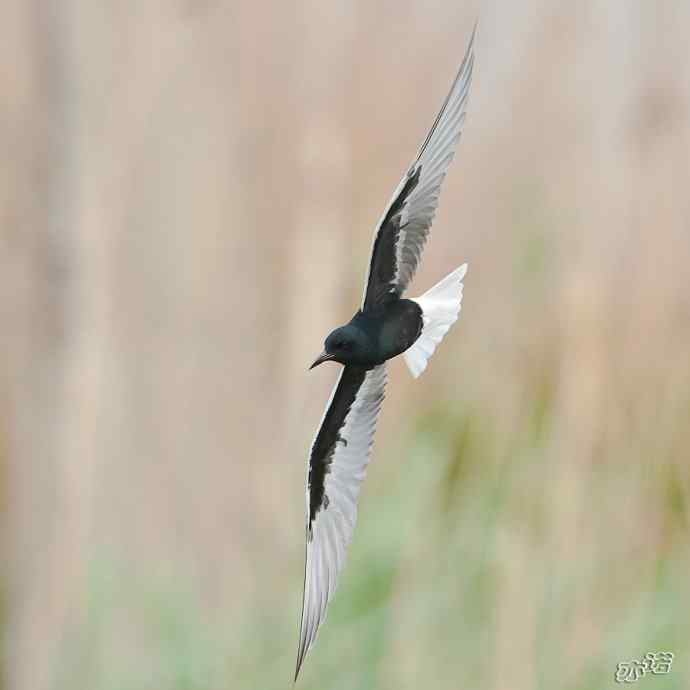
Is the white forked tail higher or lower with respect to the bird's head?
higher

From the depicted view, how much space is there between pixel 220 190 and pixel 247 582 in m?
0.53

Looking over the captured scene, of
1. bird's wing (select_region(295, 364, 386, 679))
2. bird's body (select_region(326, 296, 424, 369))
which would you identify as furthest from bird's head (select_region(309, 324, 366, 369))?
bird's wing (select_region(295, 364, 386, 679))

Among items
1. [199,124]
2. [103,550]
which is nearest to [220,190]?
[199,124]

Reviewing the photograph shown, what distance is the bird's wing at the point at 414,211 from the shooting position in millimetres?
1286

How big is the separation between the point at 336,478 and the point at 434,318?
0.73 ft

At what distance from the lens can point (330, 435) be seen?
1.41m

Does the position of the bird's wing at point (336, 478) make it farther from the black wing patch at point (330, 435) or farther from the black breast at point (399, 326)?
the black breast at point (399, 326)

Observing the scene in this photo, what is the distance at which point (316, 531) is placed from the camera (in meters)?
1.41

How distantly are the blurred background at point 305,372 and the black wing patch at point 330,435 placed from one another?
31 cm

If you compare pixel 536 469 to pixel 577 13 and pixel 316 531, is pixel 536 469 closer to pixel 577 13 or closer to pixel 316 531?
pixel 316 531

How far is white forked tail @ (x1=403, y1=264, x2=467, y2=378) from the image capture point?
1317 millimetres

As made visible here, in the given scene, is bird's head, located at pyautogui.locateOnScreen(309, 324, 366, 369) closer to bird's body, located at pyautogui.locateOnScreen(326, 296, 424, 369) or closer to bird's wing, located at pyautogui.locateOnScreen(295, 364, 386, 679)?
bird's body, located at pyautogui.locateOnScreen(326, 296, 424, 369)

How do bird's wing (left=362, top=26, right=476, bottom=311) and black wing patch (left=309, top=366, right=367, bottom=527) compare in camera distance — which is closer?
bird's wing (left=362, top=26, right=476, bottom=311)

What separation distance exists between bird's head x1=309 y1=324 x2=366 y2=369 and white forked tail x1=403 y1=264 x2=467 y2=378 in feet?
0.21
